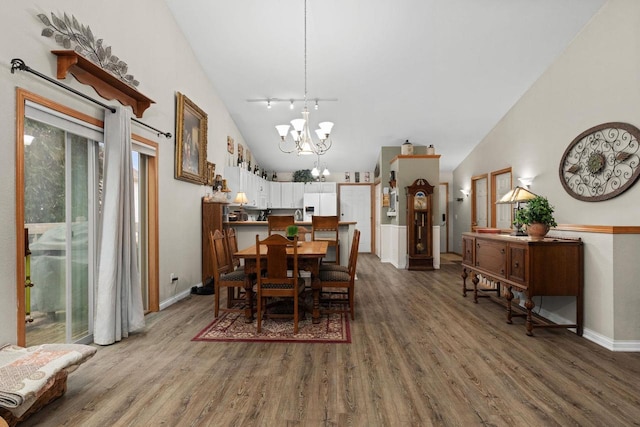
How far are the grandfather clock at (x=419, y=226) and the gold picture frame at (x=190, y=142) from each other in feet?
13.1

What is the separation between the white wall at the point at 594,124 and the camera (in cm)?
280

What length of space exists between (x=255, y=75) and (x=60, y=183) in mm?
3512

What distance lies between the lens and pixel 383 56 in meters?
5.07

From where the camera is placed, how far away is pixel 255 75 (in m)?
5.45

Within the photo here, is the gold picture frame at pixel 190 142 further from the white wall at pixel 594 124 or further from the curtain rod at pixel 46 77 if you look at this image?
the white wall at pixel 594 124

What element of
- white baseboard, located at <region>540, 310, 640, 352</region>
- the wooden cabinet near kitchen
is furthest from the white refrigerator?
white baseboard, located at <region>540, 310, 640, 352</region>

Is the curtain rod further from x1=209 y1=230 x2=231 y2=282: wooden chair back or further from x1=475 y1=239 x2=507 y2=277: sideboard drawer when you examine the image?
x1=475 y1=239 x2=507 y2=277: sideboard drawer

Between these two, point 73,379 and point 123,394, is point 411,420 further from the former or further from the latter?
point 73,379

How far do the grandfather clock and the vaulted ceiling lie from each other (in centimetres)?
130

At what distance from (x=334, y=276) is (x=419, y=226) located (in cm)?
384

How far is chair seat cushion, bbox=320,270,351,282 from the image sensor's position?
11.7 ft

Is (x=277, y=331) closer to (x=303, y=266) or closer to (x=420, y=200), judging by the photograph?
(x=303, y=266)

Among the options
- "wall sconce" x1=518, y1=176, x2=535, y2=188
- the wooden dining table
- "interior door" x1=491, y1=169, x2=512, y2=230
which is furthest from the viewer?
"interior door" x1=491, y1=169, x2=512, y2=230

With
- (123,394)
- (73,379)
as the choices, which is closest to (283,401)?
(123,394)
